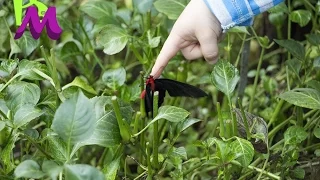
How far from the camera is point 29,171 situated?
2.00 ft

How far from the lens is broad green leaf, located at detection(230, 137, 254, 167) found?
782 mm

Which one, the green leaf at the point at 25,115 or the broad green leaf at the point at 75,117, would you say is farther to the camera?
the green leaf at the point at 25,115

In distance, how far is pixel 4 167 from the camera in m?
0.77

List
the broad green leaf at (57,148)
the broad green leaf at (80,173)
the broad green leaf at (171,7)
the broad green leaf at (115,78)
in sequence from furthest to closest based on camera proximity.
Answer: the broad green leaf at (171,7) < the broad green leaf at (115,78) < the broad green leaf at (57,148) < the broad green leaf at (80,173)

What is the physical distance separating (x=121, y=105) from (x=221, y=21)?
0.19 metres

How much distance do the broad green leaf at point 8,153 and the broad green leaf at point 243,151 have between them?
0.29 metres

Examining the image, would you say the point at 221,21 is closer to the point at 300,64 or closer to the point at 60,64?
the point at 300,64

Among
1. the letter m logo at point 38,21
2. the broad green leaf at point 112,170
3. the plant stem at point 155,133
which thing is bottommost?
the broad green leaf at point 112,170

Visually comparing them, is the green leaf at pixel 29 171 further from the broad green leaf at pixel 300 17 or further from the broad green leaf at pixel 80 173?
the broad green leaf at pixel 300 17

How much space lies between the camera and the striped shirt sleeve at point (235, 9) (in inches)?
32.6

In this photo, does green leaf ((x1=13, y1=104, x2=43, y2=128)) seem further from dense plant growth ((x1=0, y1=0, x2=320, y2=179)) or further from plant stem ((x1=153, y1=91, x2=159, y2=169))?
plant stem ((x1=153, y1=91, x2=159, y2=169))

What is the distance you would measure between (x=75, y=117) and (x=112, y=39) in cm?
37

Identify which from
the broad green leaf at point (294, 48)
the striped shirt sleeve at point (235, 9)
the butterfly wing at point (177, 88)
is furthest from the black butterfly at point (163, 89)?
the broad green leaf at point (294, 48)

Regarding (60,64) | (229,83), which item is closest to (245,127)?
(229,83)
